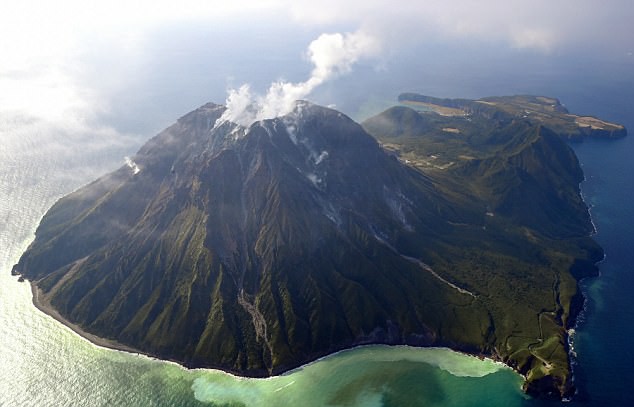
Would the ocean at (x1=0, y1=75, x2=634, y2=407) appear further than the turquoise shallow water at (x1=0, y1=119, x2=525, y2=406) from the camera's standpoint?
No

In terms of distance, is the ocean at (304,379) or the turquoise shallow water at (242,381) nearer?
the ocean at (304,379)

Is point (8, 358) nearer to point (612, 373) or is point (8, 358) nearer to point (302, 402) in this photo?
point (302, 402)

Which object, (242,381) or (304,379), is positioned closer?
(304,379)

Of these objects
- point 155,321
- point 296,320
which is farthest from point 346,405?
point 155,321

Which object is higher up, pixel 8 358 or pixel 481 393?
pixel 8 358

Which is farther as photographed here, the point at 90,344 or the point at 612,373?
the point at 90,344

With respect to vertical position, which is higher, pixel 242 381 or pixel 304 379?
pixel 242 381

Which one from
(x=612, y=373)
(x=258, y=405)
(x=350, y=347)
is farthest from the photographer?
(x=350, y=347)

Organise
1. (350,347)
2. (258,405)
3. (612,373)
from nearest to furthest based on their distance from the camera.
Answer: (258,405)
(612,373)
(350,347)

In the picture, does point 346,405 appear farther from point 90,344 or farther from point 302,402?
point 90,344
